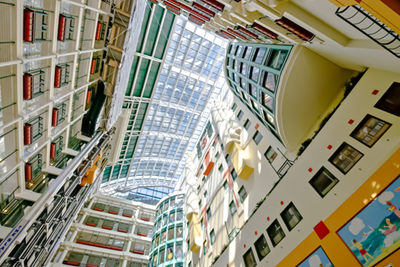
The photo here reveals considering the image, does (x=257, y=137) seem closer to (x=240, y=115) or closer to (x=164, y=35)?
(x=240, y=115)

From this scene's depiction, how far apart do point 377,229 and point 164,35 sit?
3059 centimetres

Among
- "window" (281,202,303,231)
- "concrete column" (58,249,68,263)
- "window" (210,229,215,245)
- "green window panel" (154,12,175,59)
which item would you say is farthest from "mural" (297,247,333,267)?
"concrete column" (58,249,68,263)

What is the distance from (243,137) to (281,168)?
23.5ft

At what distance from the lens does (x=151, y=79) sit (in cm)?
3231

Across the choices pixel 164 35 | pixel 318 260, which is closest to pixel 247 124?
pixel 318 260

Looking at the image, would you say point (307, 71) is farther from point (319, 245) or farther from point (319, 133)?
point (319, 245)

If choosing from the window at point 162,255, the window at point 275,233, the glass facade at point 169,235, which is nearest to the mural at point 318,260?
the window at point 275,233

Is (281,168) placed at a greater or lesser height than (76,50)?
lesser

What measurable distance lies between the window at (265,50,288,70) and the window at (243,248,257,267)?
1083 cm

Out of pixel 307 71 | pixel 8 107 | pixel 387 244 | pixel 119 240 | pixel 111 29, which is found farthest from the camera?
pixel 119 240

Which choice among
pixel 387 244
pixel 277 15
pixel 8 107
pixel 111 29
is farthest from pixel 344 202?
pixel 111 29

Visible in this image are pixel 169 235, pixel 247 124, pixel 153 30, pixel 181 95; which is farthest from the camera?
pixel 181 95

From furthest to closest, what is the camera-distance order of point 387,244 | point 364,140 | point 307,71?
1. point 307,71
2. point 364,140
3. point 387,244

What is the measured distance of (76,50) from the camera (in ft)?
37.9
